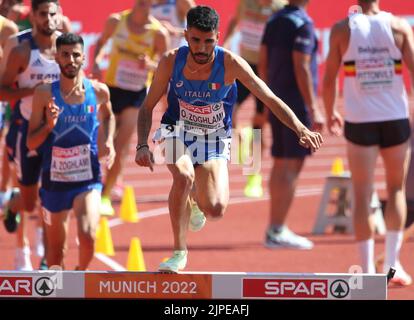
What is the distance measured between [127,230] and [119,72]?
1.70 metres

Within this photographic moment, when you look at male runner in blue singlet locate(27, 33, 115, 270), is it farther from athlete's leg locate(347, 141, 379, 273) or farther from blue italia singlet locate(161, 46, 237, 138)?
athlete's leg locate(347, 141, 379, 273)

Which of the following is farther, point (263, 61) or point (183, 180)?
point (263, 61)

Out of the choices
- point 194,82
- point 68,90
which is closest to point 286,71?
point 68,90

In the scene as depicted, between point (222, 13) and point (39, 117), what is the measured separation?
11.4 metres

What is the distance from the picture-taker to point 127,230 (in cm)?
1256

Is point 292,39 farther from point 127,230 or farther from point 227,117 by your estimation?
point 227,117

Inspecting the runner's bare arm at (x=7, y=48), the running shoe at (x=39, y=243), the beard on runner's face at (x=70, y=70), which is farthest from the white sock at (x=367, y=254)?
the runner's bare arm at (x=7, y=48)

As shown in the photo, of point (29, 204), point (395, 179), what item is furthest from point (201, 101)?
point (29, 204)

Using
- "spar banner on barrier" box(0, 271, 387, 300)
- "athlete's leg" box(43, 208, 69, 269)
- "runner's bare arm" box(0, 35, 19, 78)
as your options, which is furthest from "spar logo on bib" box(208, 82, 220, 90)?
"runner's bare arm" box(0, 35, 19, 78)

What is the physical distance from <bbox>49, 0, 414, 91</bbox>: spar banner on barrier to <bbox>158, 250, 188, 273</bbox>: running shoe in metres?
11.2

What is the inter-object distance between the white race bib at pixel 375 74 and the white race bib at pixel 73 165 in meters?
2.15

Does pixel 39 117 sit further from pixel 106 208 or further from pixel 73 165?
pixel 106 208

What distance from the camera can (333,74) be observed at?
9.52 meters

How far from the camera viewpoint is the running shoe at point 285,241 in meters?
11.6
